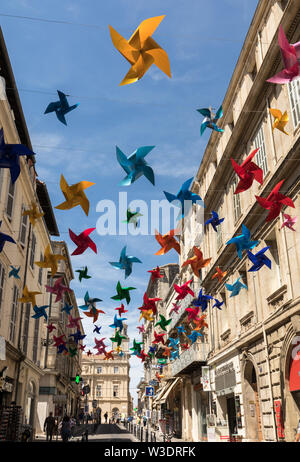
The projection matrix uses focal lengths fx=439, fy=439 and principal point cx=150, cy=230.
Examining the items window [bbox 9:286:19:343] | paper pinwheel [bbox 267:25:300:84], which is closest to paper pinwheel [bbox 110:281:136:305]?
window [bbox 9:286:19:343]

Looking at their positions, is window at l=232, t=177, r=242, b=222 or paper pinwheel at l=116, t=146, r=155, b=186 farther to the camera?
window at l=232, t=177, r=242, b=222

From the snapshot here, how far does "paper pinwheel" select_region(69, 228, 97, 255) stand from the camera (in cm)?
1105

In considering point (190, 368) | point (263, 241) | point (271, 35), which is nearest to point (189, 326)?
point (190, 368)

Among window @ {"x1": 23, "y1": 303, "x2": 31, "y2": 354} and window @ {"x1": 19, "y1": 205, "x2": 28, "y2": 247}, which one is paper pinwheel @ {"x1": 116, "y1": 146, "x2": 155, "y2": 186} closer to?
window @ {"x1": 19, "y1": 205, "x2": 28, "y2": 247}

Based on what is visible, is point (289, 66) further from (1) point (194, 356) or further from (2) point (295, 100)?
(1) point (194, 356)

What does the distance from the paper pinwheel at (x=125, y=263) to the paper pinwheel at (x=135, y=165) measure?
5182 mm

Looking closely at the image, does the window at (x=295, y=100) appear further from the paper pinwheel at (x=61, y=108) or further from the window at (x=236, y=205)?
the paper pinwheel at (x=61, y=108)

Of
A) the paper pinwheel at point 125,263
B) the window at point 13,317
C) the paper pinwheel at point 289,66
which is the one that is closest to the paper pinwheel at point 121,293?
the paper pinwheel at point 125,263

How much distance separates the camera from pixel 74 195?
9016mm

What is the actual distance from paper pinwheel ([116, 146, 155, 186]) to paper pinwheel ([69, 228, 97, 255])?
2.82 m

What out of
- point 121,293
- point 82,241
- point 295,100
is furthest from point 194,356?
point 295,100

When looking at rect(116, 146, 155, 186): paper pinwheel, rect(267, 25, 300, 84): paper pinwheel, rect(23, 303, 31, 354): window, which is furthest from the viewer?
rect(23, 303, 31, 354): window

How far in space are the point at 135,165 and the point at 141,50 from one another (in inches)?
90.3
